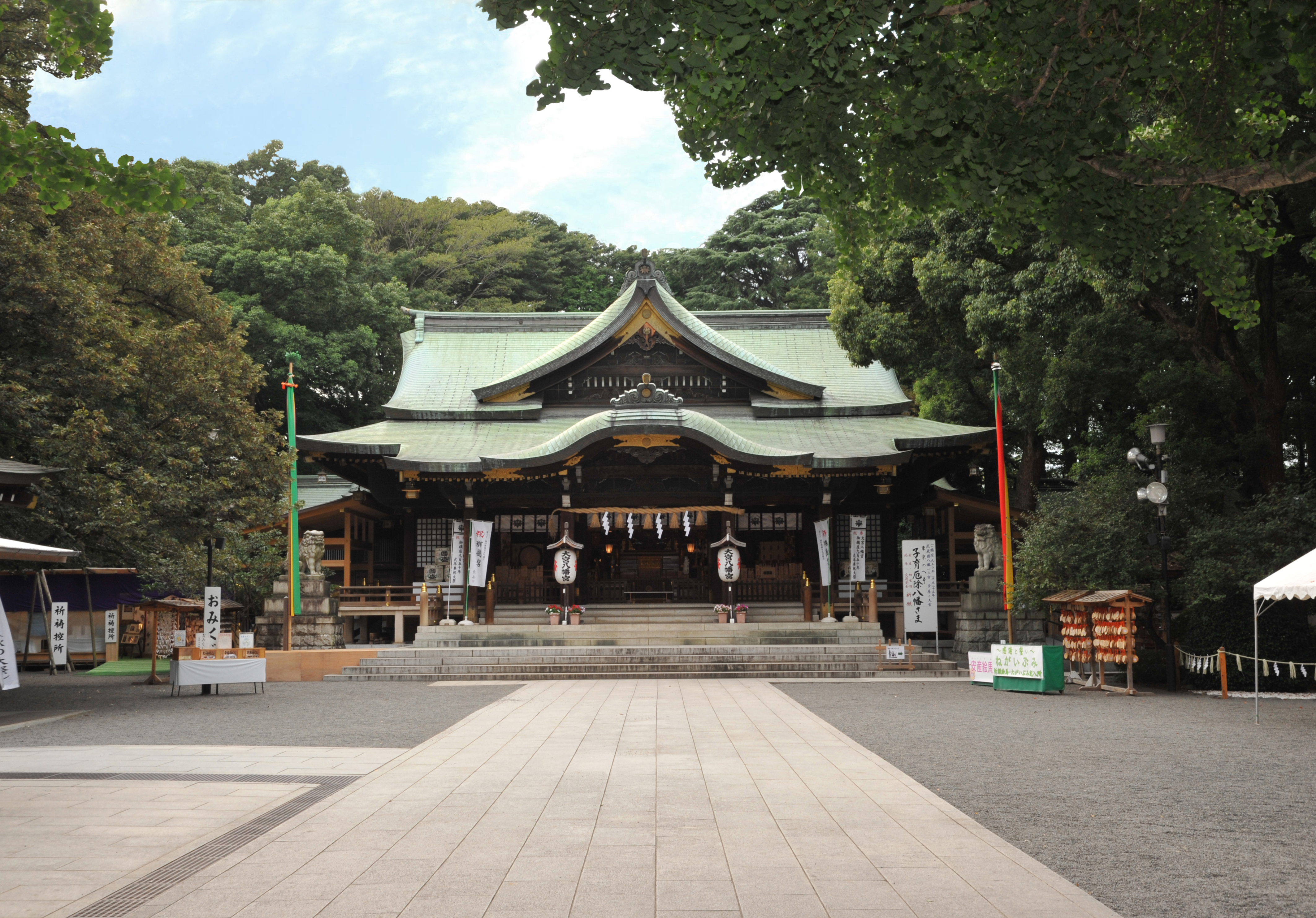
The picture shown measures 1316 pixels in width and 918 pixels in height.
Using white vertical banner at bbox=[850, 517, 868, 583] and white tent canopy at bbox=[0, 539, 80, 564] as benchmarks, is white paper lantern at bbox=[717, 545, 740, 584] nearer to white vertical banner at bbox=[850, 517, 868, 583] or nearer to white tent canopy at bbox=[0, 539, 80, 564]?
white vertical banner at bbox=[850, 517, 868, 583]

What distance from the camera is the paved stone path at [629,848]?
14.7 ft

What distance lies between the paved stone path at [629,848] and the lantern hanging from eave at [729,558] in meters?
13.1

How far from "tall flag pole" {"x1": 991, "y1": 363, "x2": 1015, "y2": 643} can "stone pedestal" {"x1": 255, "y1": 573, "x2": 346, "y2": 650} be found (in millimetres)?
14365

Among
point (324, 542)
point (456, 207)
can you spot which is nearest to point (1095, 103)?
point (324, 542)

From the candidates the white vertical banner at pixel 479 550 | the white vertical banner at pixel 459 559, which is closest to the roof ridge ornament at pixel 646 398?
the white vertical banner at pixel 479 550

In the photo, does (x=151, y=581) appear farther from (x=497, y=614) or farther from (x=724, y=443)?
(x=724, y=443)

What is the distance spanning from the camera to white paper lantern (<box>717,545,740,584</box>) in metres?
22.4

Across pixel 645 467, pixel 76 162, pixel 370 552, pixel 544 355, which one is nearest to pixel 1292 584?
pixel 76 162

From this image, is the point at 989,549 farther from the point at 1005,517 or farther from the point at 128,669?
the point at 128,669

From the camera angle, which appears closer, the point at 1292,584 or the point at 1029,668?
the point at 1292,584

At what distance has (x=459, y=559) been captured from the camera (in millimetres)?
23938

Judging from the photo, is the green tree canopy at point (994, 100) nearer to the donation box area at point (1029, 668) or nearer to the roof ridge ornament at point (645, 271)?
the donation box area at point (1029, 668)

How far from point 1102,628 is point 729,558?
A: 895 cm

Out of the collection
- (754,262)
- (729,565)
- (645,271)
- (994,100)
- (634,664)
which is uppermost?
(754,262)
